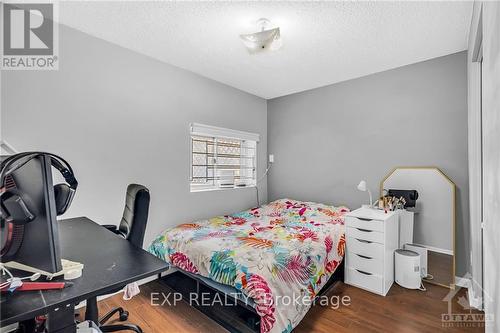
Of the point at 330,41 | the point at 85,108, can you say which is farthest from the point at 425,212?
the point at 85,108

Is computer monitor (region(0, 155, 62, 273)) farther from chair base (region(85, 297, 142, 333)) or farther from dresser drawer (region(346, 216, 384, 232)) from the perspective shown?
dresser drawer (region(346, 216, 384, 232))

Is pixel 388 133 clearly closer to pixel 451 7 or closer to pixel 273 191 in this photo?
pixel 451 7

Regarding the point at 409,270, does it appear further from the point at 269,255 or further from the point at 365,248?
the point at 269,255

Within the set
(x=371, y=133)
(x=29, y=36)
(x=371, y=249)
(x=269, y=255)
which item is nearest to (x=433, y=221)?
(x=371, y=249)

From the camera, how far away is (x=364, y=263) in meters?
2.37

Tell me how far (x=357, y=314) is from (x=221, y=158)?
8.03ft

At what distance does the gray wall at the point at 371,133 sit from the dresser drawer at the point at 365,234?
0.81 meters

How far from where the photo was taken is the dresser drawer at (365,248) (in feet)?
7.47

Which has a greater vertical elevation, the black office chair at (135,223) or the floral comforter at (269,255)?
the black office chair at (135,223)

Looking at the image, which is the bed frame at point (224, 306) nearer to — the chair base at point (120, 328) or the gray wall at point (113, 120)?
the chair base at point (120, 328)

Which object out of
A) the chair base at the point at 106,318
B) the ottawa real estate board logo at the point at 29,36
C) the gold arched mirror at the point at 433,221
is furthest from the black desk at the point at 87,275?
the gold arched mirror at the point at 433,221

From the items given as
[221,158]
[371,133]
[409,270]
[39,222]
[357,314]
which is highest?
[371,133]

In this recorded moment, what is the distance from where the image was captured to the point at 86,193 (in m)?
2.18

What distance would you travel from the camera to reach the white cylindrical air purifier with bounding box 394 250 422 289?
2338 millimetres
